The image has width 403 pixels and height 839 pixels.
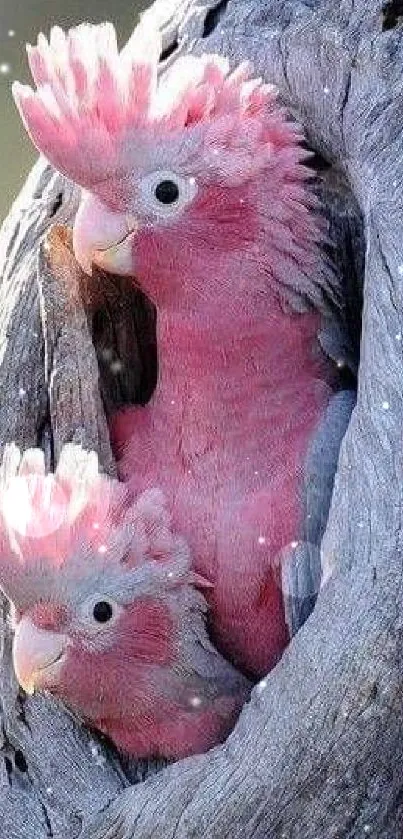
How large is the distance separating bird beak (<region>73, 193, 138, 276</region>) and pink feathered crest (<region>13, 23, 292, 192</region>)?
0.05 feet

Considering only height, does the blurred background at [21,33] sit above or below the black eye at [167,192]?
above

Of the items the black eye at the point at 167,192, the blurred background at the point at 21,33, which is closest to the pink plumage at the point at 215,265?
the black eye at the point at 167,192

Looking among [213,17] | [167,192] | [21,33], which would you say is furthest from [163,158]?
[21,33]

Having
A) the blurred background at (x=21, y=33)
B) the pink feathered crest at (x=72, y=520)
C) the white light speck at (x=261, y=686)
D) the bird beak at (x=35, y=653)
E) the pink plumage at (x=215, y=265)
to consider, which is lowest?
the bird beak at (x=35, y=653)

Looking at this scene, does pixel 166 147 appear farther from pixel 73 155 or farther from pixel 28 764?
pixel 28 764

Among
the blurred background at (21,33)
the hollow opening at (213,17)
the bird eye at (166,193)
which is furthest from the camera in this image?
the blurred background at (21,33)

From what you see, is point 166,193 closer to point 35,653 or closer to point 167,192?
point 167,192

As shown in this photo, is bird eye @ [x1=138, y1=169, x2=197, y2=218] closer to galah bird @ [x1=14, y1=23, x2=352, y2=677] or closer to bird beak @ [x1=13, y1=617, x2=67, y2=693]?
galah bird @ [x1=14, y1=23, x2=352, y2=677]

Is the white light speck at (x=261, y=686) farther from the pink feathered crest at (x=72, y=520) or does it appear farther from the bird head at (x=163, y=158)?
the bird head at (x=163, y=158)

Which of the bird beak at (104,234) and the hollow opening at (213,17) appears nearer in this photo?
the bird beak at (104,234)

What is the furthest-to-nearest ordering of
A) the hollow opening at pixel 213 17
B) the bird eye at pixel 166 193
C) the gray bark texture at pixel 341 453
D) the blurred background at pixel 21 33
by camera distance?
the blurred background at pixel 21 33, the hollow opening at pixel 213 17, the bird eye at pixel 166 193, the gray bark texture at pixel 341 453

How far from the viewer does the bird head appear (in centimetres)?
88

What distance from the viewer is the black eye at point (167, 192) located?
893 millimetres

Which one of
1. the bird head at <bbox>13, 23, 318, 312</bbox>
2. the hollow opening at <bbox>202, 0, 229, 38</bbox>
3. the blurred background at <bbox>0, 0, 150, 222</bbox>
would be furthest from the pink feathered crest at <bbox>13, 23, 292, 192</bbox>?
the blurred background at <bbox>0, 0, 150, 222</bbox>
